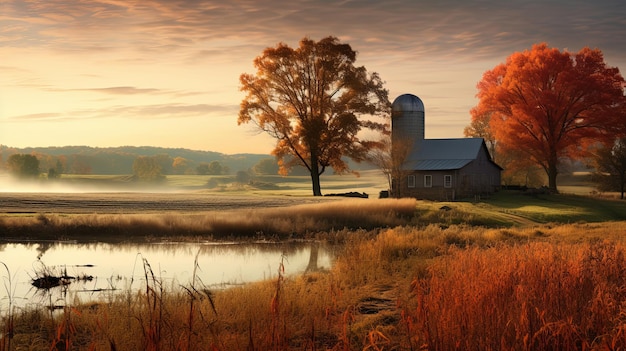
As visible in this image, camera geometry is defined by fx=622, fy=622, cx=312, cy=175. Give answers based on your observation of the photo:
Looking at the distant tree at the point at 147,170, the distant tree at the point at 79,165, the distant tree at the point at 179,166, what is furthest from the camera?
the distant tree at the point at 179,166

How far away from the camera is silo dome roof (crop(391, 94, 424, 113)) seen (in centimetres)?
5897

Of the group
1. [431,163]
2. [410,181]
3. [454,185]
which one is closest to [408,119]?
[431,163]

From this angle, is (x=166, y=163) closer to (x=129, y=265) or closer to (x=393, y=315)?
(x=129, y=265)

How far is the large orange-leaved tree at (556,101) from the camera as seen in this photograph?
2133 inches

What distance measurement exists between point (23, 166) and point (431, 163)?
65.6 metres

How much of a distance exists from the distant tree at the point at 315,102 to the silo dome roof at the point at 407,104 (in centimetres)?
708

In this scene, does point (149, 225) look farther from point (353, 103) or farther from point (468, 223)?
point (353, 103)

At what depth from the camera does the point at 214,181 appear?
108375mm

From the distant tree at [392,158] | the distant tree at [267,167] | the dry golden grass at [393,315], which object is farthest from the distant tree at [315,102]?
the distant tree at [267,167]

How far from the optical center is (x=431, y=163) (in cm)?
5488

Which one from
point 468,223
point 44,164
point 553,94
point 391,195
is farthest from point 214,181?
point 468,223

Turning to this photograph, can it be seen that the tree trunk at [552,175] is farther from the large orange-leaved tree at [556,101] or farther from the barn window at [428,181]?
the barn window at [428,181]

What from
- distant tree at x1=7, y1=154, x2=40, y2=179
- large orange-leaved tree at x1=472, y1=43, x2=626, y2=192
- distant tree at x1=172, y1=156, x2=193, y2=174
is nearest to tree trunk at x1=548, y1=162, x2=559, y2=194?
large orange-leaved tree at x1=472, y1=43, x2=626, y2=192

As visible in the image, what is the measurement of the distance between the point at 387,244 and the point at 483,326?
11.8 meters
